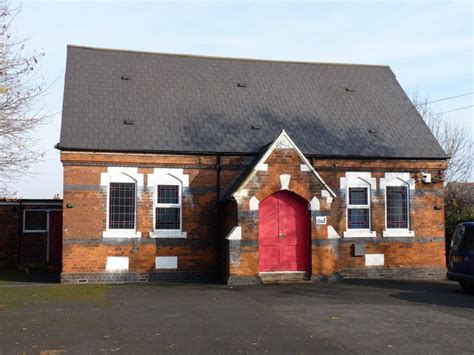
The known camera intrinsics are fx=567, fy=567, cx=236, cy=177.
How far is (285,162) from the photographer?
715 inches

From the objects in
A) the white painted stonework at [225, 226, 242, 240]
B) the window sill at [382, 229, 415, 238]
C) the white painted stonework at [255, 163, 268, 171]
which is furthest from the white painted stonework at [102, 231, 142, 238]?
the window sill at [382, 229, 415, 238]

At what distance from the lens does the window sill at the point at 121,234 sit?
18.5 m

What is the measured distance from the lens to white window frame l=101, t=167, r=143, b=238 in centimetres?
1856

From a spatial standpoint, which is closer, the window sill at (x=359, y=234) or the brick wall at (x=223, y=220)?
the brick wall at (x=223, y=220)

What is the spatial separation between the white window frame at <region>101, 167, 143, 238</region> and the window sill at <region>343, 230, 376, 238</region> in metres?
7.37

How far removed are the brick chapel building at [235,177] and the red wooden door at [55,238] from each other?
6.18 meters

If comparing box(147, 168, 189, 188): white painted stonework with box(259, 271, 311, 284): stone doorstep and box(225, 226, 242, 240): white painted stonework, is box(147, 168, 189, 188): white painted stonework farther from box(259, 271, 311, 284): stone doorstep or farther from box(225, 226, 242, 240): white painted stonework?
box(259, 271, 311, 284): stone doorstep

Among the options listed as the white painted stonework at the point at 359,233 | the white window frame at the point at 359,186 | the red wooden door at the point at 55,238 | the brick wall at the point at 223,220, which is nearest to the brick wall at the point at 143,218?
the brick wall at the point at 223,220

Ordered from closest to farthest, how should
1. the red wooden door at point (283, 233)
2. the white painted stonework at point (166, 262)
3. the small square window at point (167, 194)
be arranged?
the red wooden door at point (283, 233) < the white painted stonework at point (166, 262) < the small square window at point (167, 194)

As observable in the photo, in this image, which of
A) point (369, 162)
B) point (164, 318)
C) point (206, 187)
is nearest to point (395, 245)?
point (369, 162)

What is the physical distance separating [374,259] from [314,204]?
382 centimetres

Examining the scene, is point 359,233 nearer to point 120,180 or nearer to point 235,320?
point 120,180

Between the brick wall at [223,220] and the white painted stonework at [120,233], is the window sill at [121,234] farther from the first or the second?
the brick wall at [223,220]

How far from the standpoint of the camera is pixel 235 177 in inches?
774
